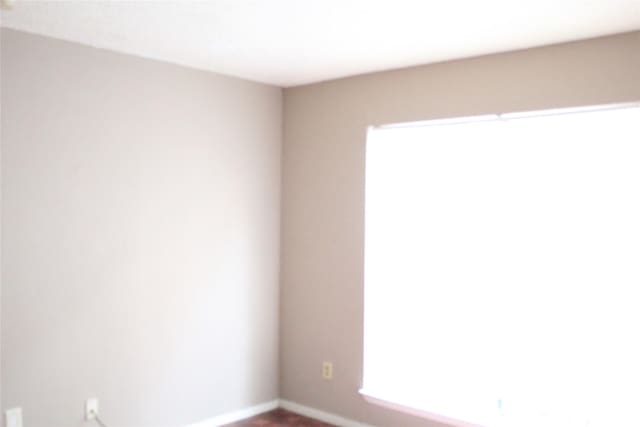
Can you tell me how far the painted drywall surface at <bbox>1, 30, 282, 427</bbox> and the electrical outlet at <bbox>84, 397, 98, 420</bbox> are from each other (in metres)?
0.03

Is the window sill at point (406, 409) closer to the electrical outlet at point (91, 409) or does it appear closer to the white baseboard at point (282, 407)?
the white baseboard at point (282, 407)

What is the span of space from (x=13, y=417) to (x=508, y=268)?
268 centimetres

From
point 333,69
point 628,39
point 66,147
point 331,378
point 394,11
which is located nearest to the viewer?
point 394,11

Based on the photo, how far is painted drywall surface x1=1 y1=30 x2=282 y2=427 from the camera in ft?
10.2

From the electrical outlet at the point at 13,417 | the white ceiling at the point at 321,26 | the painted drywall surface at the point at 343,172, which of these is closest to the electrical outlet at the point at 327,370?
the painted drywall surface at the point at 343,172

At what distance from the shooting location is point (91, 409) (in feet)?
11.1

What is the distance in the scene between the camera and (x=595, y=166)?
3068 millimetres

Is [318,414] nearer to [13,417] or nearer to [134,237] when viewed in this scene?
[134,237]

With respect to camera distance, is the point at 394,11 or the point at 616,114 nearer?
the point at 394,11

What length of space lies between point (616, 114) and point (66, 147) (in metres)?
2.82

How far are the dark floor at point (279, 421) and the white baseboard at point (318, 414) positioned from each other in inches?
1.5

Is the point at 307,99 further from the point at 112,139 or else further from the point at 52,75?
the point at 52,75

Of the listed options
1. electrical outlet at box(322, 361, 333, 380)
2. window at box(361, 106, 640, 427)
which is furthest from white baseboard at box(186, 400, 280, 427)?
window at box(361, 106, 640, 427)

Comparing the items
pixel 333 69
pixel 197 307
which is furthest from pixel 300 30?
pixel 197 307
